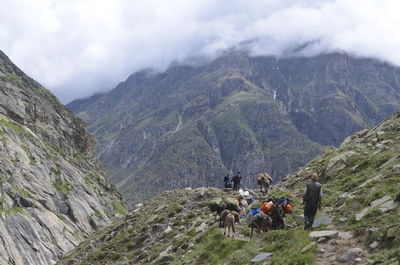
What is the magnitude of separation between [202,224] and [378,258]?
20866 millimetres

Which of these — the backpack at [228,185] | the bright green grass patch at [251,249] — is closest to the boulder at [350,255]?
the bright green grass patch at [251,249]

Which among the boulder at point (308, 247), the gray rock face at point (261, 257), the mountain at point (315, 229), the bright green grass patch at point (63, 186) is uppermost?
the bright green grass patch at point (63, 186)

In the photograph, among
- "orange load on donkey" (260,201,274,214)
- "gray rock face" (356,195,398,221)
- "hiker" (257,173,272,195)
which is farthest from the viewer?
"hiker" (257,173,272,195)

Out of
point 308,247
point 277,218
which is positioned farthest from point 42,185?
point 308,247

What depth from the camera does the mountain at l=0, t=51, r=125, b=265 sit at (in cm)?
8512

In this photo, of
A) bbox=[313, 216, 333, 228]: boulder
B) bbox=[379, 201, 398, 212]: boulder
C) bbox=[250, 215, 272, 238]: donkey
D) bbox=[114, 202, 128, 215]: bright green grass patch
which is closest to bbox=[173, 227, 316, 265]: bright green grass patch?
bbox=[250, 215, 272, 238]: donkey

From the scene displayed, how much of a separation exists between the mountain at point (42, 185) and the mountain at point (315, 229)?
122 feet

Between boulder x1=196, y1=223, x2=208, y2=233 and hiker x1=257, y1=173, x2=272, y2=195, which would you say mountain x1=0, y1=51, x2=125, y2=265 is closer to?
hiker x1=257, y1=173, x2=272, y2=195

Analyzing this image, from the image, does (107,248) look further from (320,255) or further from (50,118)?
(50,118)

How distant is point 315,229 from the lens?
24.6 m

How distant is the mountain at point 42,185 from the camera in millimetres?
85125

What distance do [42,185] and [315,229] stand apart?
96.9 metres

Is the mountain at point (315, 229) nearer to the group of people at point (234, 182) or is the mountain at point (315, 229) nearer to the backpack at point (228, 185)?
the group of people at point (234, 182)

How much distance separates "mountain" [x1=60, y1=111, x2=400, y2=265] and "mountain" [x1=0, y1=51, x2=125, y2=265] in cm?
3716
